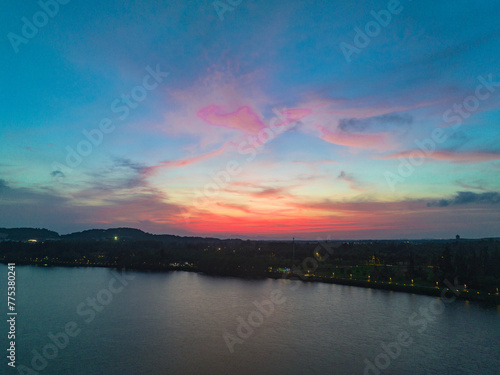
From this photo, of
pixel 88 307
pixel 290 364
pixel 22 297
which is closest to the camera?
pixel 290 364

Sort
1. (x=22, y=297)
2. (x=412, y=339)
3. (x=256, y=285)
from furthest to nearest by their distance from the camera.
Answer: (x=256, y=285) < (x=22, y=297) < (x=412, y=339)

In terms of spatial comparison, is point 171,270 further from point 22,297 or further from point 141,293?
point 22,297

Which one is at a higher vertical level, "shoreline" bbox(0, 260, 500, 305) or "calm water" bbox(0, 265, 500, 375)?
"shoreline" bbox(0, 260, 500, 305)

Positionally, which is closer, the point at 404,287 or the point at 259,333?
the point at 259,333

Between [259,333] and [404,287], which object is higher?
[404,287]

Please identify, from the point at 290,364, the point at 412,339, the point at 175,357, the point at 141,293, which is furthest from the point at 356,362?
the point at 141,293

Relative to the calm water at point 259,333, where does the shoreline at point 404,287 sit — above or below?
above

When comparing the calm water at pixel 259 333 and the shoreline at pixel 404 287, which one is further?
the shoreline at pixel 404 287

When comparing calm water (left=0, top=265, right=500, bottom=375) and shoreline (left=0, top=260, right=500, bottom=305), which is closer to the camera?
calm water (left=0, top=265, right=500, bottom=375)
